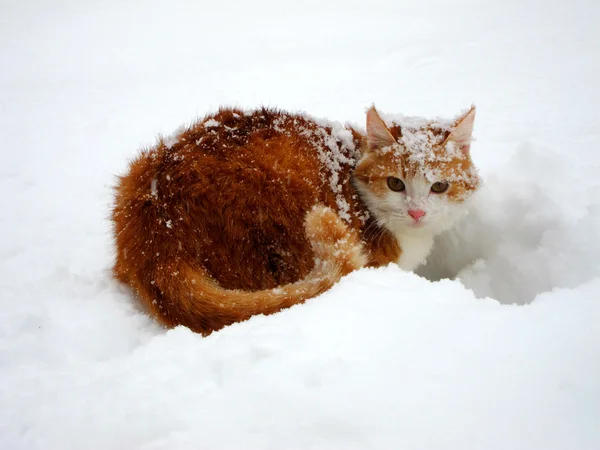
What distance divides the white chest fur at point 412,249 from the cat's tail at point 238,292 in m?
0.53

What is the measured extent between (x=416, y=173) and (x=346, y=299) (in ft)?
2.94

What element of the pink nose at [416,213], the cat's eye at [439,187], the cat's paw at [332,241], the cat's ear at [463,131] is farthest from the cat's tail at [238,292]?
the cat's ear at [463,131]

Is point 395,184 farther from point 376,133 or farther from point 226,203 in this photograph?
point 226,203

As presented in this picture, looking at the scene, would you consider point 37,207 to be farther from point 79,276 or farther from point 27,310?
point 27,310

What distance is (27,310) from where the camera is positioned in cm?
159

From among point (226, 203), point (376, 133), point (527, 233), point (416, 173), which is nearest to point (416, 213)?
point (416, 173)

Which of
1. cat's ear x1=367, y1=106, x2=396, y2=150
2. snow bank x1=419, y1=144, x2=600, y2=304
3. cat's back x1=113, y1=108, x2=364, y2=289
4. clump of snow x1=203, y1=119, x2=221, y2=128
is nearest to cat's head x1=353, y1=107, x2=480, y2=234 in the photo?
cat's ear x1=367, y1=106, x2=396, y2=150

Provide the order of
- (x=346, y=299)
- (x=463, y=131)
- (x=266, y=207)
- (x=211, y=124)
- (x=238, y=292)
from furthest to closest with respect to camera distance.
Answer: (x=463, y=131) < (x=211, y=124) < (x=266, y=207) < (x=238, y=292) < (x=346, y=299)

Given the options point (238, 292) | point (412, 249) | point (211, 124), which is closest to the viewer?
point (238, 292)

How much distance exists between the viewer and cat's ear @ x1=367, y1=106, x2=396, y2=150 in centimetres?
200

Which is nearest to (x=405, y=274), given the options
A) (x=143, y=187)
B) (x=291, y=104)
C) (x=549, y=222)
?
(x=549, y=222)

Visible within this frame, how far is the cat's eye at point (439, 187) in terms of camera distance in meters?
2.02

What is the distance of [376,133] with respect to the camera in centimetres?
206

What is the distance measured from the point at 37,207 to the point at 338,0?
25.9 ft
